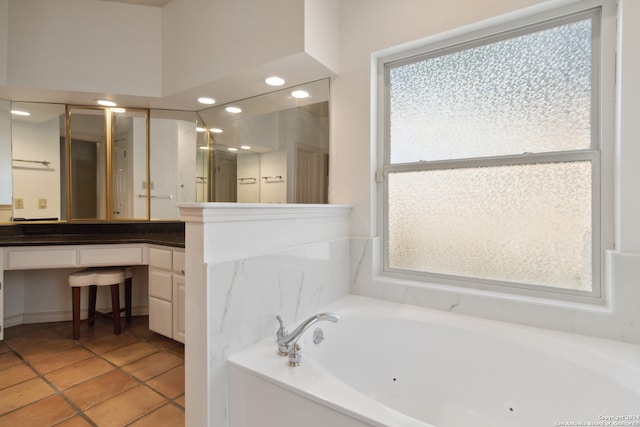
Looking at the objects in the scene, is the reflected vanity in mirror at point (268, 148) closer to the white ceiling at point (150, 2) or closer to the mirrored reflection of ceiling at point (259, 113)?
the mirrored reflection of ceiling at point (259, 113)

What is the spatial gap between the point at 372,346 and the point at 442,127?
1.34 m

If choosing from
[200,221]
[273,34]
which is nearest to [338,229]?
[200,221]

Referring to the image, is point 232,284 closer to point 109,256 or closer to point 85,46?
point 109,256

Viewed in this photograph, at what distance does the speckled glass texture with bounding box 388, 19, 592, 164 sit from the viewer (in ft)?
5.04

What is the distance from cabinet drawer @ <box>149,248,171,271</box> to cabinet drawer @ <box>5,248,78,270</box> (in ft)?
1.95

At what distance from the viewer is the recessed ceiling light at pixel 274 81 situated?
85.8 inches

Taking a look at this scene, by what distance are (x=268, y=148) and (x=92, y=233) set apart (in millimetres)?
1927

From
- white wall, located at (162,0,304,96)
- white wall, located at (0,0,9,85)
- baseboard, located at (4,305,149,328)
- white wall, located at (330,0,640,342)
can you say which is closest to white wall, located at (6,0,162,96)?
white wall, located at (0,0,9,85)

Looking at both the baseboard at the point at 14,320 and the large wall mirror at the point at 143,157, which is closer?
the large wall mirror at the point at 143,157

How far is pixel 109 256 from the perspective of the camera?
2543 mm

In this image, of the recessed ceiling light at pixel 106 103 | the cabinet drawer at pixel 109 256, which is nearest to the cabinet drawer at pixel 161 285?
the cabinet drawer at pixel 109 256

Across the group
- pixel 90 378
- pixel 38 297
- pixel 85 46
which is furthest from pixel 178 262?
pixel 85 46

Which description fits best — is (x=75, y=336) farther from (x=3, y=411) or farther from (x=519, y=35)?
(x=519, y=35)

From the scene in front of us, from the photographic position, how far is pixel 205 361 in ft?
3.80
